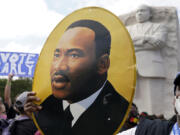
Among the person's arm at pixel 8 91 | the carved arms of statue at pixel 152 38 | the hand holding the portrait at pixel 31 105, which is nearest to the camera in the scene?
the hand holding the portrait at pixel 31 105

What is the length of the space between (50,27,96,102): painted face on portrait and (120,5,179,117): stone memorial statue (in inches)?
177

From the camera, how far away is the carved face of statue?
19.4ft

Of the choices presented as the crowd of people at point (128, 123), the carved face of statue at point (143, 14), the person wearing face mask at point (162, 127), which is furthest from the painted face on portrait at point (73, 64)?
the carved face of statue at point (143, 14)

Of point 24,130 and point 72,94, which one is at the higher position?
point 72,94

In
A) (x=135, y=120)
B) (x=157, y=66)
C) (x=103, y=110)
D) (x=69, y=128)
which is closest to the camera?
(x=103, y=110)

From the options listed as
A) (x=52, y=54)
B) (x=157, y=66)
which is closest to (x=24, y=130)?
(x=52, y=54)

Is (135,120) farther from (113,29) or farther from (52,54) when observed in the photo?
(113,29)

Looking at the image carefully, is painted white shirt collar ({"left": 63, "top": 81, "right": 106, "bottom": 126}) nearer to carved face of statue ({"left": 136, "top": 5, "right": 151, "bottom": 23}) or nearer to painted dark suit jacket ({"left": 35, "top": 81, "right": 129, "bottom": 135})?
painted dark suit jacket ({"left": 35, "top": 81, "right": 129, "bottom": 135})

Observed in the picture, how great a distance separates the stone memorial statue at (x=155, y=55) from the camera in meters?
5.66

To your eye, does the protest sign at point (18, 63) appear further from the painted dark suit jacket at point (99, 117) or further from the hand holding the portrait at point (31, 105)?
the painted dark suit jacket at point (99, 117)

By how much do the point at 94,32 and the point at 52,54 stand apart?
34cm

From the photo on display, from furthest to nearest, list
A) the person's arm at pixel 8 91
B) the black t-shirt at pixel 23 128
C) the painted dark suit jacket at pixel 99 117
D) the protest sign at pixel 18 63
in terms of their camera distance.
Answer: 1. the protest sign at pixel 18 63
2. the person's arm at pixel 8 91
3. the black t-shirt at pixel 23 128
4. the painted dark suit jacket at pixel 99 117

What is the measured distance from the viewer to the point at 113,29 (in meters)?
1.20

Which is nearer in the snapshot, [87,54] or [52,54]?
[87,54]
